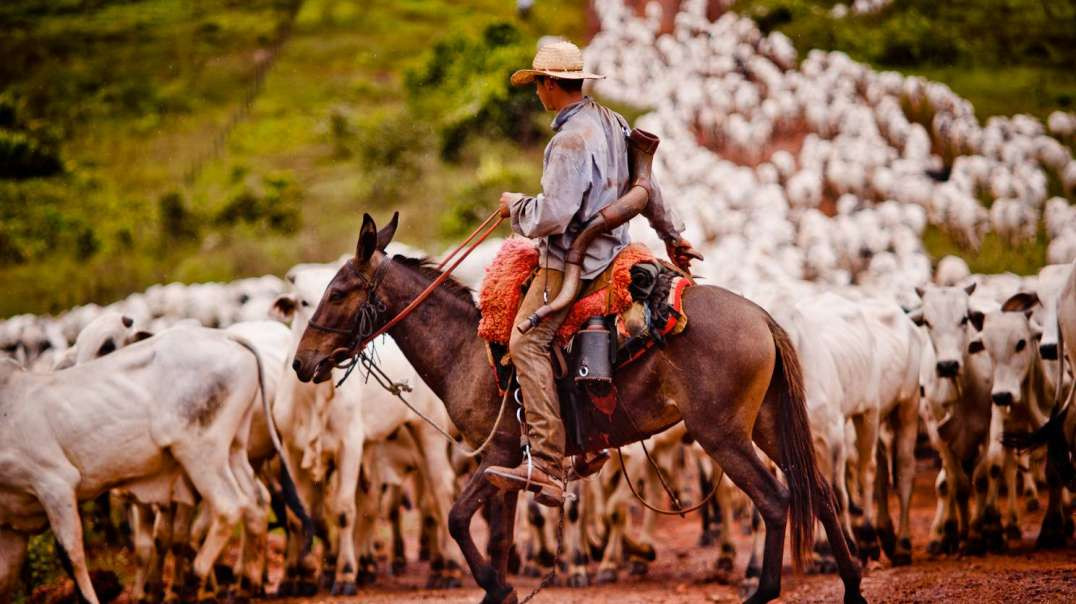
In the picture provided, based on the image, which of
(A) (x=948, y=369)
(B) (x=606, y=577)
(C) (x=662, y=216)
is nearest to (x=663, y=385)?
(C) (x=662, y=216)

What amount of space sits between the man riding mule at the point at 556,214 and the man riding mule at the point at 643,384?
7 cm

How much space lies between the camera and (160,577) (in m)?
11.3

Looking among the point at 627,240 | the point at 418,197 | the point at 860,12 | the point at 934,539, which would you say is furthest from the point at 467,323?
the point at 860,12

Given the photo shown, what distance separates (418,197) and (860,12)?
2268 cm

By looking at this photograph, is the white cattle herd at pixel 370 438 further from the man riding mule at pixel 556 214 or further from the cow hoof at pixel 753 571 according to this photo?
the man riding mule at pixel 556 214

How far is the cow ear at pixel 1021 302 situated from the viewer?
1257cm

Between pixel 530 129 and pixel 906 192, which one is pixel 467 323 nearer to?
pixel 906 192

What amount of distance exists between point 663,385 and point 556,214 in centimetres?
124

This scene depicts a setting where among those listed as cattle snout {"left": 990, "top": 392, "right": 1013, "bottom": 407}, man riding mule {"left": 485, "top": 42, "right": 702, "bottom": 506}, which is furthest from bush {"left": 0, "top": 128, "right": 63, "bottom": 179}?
man riding mule {"left": 485, "top": 42, "right": 702, "bottom": 506}

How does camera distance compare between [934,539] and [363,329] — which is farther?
[934,539]

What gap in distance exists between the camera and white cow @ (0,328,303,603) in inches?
379

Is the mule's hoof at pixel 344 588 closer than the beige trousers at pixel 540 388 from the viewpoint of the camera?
No

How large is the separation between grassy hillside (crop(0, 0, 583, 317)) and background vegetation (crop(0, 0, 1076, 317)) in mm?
98

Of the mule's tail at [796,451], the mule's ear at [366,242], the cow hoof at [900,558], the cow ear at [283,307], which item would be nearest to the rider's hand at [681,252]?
the mule's tail at [796,451]
